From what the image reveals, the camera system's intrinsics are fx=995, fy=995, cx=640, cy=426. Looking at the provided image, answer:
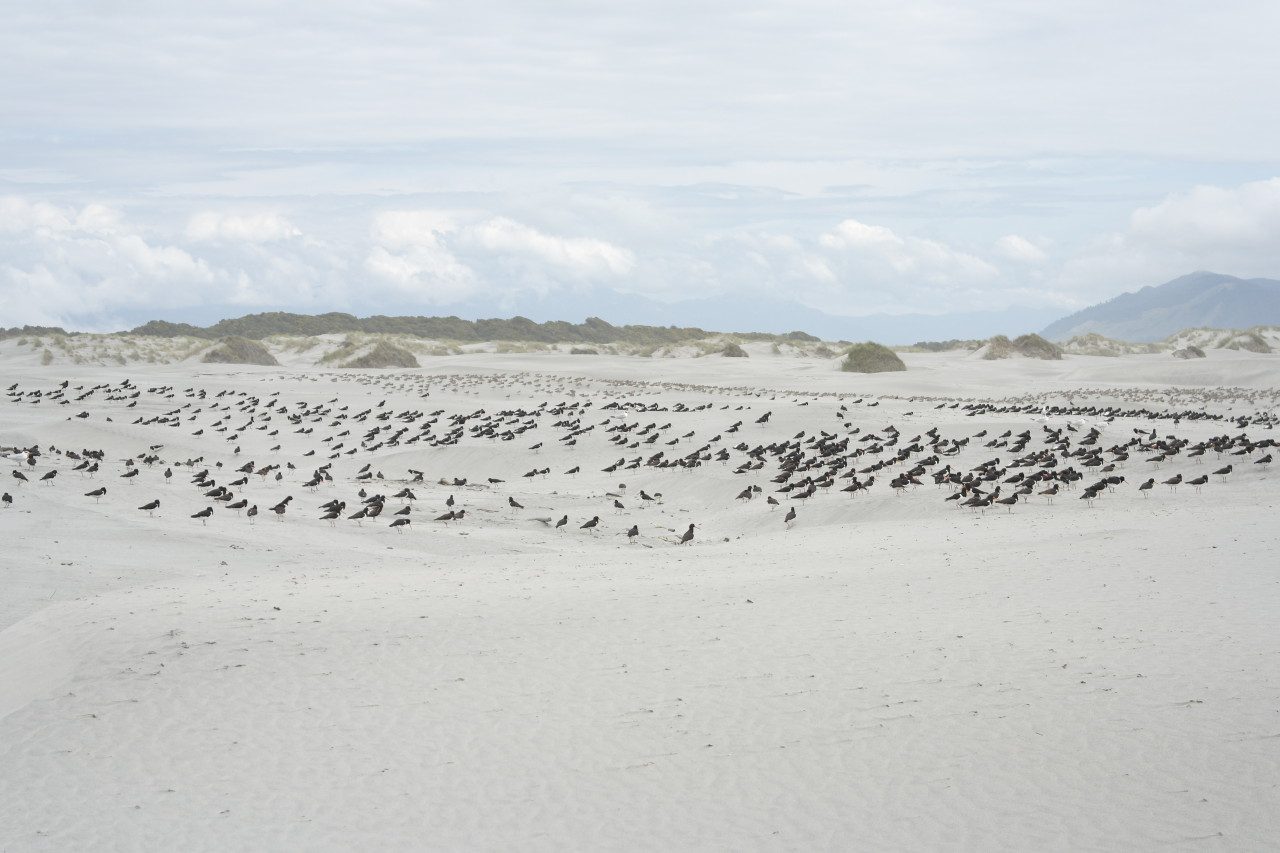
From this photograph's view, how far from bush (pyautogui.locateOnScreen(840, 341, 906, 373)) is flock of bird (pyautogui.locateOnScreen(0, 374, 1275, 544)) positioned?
60.3 feet

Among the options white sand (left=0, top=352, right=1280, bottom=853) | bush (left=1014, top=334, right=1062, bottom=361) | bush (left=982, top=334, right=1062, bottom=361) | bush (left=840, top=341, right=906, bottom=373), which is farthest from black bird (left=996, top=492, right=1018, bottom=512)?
bush (left=1014, top=334, right=1062, bottom=361)

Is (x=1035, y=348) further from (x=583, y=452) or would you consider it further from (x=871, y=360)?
(x=583, y=452)

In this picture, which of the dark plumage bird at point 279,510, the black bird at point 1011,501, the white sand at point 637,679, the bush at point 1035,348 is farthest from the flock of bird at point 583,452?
the bush at point 1035,348

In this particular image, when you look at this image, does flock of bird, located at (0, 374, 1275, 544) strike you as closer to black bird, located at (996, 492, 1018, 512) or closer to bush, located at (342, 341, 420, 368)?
black bird, located at (996, 492, 1018, 512)

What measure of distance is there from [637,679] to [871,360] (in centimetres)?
5650

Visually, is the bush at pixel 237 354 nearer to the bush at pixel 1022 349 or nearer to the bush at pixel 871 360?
the bush at pixel 871 360

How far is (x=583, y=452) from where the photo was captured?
3011cm

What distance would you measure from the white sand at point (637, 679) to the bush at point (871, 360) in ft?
144

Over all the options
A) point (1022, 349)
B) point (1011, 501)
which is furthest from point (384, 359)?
point (1011, 501)

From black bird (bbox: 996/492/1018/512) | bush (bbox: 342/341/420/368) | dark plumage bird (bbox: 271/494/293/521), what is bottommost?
dark plumage bird (bbox: 271/494/293/521)

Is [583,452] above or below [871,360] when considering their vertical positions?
below

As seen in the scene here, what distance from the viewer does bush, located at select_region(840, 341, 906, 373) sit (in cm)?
Result: 6346

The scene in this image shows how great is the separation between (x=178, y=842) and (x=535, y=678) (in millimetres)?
3737

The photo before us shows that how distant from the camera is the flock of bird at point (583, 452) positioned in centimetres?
1981
